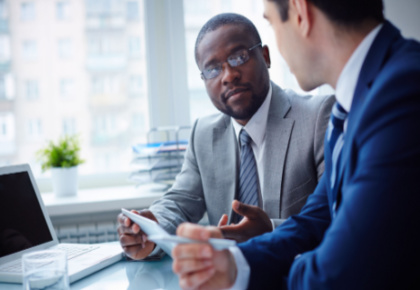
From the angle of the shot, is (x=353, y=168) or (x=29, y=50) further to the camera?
(x=29, y=50)

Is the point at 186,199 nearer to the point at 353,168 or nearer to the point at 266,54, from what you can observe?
the point at 266,54

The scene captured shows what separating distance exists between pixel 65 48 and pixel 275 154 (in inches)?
63.0

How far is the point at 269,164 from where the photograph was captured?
173 centimetres

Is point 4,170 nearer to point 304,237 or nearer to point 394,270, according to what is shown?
point 304,237

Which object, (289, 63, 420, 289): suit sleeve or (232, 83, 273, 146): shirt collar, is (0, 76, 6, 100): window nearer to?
(232, 83, 273, 146): shirt collar

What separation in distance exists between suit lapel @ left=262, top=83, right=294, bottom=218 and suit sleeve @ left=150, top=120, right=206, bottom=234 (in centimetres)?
35

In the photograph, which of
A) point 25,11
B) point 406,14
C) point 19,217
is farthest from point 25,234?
point 406,14

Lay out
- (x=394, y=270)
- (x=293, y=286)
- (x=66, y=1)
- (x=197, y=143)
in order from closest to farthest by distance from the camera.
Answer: (x=394, y=270) → (x=293, y=286) → (x=197, y=143) → (x=66, y=1)

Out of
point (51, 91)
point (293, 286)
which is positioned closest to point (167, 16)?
point (51, 91)

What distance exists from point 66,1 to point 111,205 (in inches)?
50.8

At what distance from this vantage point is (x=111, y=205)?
7.54 ft

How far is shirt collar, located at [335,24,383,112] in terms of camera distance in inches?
34.9

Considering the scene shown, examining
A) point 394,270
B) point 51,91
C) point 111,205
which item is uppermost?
point 51,91

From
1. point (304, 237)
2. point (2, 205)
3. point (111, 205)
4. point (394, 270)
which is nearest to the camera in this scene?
point (394, 270)
